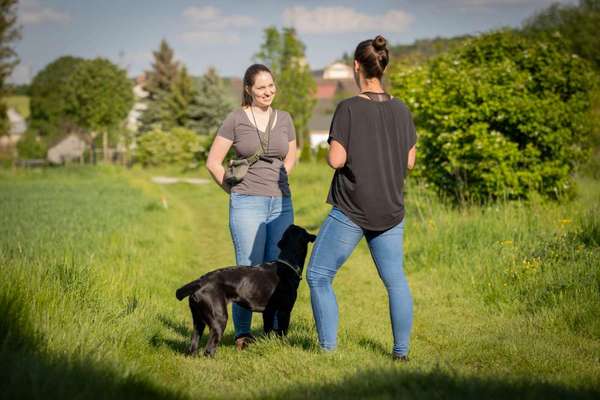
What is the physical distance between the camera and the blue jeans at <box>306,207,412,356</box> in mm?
4266

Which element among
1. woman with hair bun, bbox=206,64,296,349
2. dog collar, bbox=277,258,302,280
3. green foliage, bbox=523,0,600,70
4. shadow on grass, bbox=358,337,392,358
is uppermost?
green foliage, bbox=523,0,600,70

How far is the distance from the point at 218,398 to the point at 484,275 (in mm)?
4334

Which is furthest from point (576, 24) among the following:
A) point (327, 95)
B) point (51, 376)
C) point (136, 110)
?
point (327, 95)

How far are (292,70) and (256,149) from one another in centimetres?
3099

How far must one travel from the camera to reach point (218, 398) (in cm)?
387

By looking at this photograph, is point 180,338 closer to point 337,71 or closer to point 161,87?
point 161,87

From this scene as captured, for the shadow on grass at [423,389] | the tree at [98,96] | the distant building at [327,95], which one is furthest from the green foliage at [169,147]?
the shadow on grass at [423,389]

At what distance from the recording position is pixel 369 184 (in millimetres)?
4164

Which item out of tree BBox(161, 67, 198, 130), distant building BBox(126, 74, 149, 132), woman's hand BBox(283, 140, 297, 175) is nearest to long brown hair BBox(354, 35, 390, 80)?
woman's hand BBox(283, 140, 297, 175)

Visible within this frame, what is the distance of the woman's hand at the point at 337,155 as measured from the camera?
4.13 metres

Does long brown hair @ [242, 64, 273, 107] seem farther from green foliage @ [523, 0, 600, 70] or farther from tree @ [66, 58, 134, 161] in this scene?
tree @ [66, 58, 134, 161]

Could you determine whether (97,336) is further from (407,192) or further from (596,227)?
(407,192)

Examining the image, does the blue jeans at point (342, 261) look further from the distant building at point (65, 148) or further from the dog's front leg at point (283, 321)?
the distant building at point (65, 148)

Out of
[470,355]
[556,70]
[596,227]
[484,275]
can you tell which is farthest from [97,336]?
[556,70]
